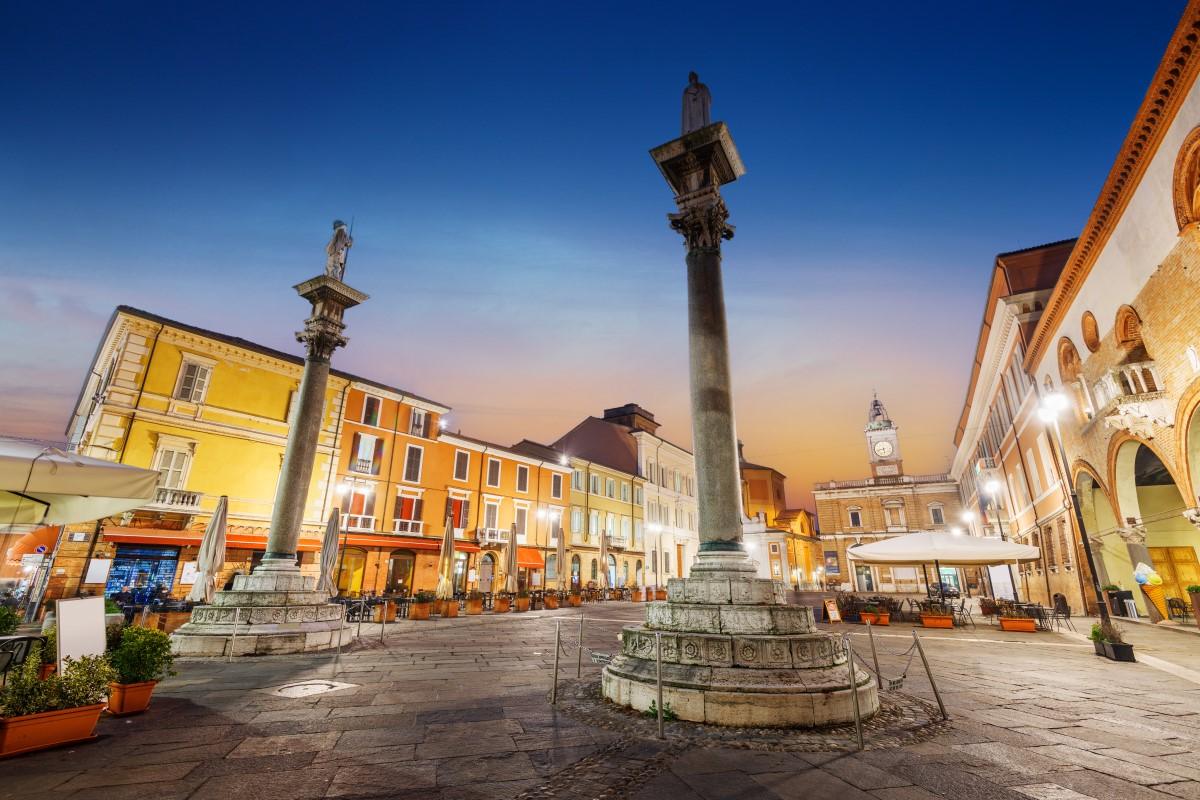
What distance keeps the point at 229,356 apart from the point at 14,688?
21332 mm

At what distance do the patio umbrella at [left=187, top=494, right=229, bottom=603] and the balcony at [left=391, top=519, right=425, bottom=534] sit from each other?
12.3m

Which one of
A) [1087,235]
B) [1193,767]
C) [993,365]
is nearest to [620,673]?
[1193,767]

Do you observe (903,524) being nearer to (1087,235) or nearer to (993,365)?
(993,365)

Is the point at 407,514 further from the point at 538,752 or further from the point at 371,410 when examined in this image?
the point at 538,752

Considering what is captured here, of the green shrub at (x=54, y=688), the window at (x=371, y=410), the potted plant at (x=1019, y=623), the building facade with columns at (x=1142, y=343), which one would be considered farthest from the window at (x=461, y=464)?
the building facade with columns at (x=1142, y=343)

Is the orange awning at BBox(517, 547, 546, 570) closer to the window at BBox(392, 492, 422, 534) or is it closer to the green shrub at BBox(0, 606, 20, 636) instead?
the window at BBox(392, 492, 422, 534)

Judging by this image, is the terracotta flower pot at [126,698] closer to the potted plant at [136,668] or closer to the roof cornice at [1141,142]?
the potted plant at [136,668]

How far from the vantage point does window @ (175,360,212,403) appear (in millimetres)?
20672

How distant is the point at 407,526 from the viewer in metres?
26.6

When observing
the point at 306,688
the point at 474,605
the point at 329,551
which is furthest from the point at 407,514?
the point at 306,688

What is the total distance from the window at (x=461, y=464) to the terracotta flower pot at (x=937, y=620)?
72.7 ft

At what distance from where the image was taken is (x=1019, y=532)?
27891mm

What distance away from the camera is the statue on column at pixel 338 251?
12984 millimetres

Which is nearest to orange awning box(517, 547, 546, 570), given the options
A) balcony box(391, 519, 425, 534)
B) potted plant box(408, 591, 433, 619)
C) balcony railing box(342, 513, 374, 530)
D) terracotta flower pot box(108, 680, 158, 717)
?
balcony box(391, 519, 425, 534)
